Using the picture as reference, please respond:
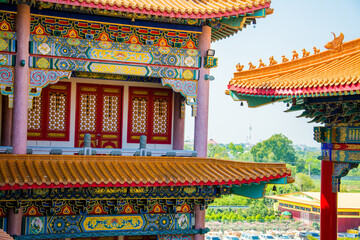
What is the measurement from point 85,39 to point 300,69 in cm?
751

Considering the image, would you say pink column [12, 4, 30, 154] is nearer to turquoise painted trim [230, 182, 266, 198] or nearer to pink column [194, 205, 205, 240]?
pink column [194, 205, 205, 240]

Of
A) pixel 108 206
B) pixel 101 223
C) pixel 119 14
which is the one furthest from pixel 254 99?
pixel 101 223

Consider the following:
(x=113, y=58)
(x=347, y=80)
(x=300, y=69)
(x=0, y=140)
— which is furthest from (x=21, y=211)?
(x=300, y=69)

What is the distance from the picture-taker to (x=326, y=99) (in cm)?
1614

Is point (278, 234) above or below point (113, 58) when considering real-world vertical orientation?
below

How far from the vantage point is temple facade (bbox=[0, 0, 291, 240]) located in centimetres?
1191

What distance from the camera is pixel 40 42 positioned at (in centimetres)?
1265

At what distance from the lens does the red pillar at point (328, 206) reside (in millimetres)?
16984

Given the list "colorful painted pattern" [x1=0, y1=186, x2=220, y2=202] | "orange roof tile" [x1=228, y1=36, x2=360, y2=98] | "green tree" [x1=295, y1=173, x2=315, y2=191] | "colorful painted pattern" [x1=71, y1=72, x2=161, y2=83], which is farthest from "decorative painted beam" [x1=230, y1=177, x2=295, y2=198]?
"green tree" [x1=295, y1=173, x2=315, y2=191]

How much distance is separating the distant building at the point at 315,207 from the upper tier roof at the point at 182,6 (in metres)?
34.4

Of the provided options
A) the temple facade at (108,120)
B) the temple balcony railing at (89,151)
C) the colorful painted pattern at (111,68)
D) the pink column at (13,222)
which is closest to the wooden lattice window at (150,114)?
the temple facade at (108,120)

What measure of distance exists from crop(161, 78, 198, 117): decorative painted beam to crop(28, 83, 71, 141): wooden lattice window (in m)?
2.63

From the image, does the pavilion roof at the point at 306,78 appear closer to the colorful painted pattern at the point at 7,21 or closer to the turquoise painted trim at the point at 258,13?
the turquoise painted trim at the point at 258,13

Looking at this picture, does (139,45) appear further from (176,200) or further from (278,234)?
(278,234)
